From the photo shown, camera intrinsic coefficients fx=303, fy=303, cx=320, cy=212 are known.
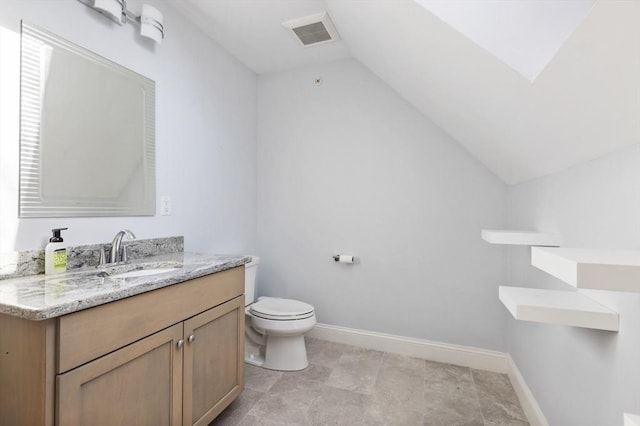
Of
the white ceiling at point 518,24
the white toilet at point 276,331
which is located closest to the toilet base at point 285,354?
the white toilet at point 276,331

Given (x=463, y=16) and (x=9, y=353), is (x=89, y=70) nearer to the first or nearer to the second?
(x=9, y=353)

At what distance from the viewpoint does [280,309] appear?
2.23 meters

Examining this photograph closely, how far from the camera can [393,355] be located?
2357 millimetres

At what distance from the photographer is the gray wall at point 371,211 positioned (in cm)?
224

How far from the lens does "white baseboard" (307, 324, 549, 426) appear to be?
2105 millimetres

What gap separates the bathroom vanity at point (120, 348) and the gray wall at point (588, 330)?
1.49 metres

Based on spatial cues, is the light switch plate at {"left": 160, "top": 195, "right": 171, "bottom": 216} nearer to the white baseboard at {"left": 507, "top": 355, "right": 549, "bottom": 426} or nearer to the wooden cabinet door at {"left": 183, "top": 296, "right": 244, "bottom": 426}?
the wooden cabinet door at {"left": 183, "top": 296, "right": 244, "bottom": 426}

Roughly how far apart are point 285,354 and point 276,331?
225 mm

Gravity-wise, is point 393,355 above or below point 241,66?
below

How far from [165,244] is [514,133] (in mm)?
1973

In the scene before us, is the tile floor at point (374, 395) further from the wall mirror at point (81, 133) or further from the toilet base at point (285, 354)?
the wall mirror at point (81, 133)

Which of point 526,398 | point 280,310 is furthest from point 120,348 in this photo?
point 526,398

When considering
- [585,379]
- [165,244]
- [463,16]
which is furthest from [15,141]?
[585,379]

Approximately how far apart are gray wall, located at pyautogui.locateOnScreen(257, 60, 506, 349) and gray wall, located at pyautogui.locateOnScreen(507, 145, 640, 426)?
55 centimetres
